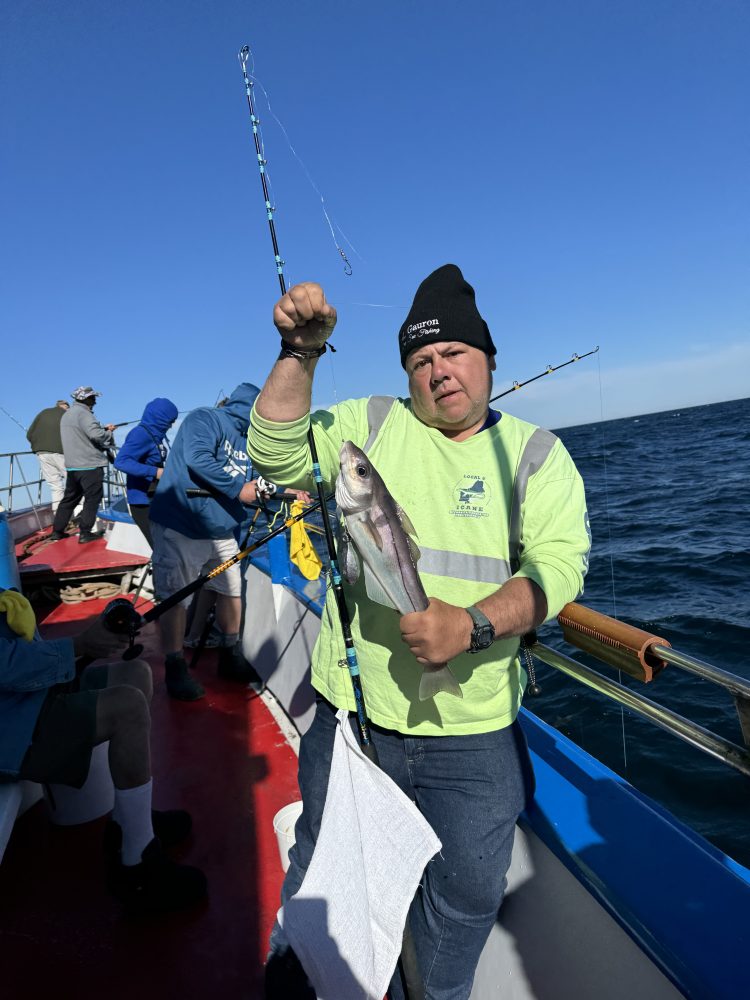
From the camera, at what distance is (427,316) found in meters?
2.11

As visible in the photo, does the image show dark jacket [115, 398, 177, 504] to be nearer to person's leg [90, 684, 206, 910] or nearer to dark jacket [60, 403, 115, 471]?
dark jacket [60, 403, 115, 471]

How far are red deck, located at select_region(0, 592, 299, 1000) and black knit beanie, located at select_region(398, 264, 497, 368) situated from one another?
272 centimetres

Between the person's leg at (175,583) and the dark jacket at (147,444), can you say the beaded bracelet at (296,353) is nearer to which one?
the person's leg at (175,583)

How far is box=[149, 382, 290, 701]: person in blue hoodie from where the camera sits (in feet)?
14.8

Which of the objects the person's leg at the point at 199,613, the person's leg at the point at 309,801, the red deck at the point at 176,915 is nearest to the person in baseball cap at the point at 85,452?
the person's leg at the point at 199,613

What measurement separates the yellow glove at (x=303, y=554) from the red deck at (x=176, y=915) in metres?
1.24

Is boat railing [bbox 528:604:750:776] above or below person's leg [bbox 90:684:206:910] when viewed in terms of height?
above

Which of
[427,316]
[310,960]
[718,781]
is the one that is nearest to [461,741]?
[310,960]

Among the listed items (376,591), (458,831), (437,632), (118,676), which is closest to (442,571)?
(376,591)

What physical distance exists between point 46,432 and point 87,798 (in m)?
9.65

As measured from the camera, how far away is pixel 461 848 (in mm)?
1857

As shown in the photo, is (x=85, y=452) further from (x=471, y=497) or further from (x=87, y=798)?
(x=471, y=497)

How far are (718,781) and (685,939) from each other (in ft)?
13.7

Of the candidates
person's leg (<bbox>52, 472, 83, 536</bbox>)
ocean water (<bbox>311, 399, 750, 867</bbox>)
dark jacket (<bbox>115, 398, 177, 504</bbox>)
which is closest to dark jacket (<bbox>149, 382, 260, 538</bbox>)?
ocean water (<bbox>311, 399, 750, 867</bbox>)
